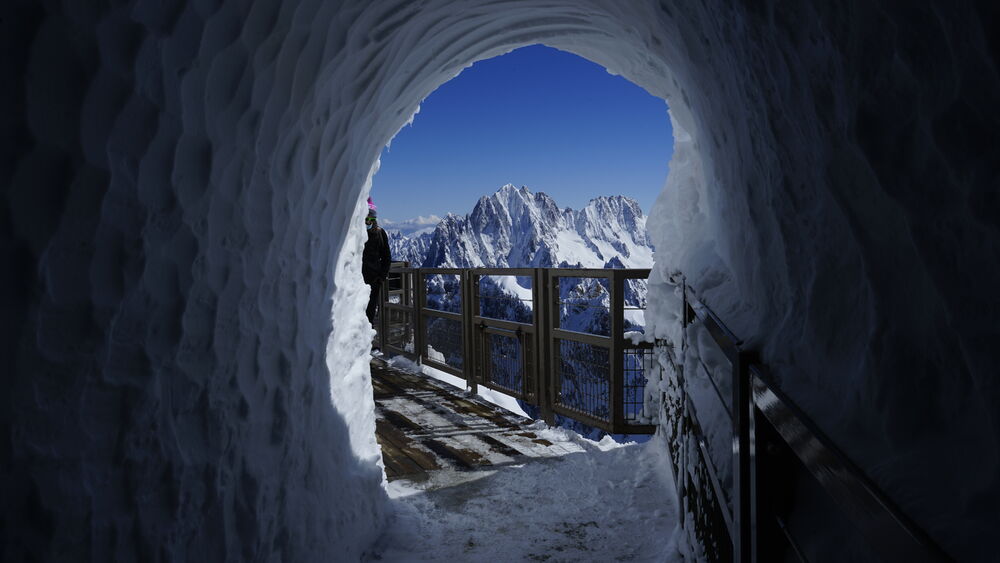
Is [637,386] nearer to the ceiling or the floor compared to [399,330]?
nearer to the floor

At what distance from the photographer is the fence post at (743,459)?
1.59 m

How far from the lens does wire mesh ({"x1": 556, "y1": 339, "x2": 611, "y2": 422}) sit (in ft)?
18.2

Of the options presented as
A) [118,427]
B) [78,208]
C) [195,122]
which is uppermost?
[195,122]

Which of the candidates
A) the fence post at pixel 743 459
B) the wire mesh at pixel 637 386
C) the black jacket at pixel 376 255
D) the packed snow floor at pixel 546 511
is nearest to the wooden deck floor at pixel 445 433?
the packed snow floor at pixel 546 511

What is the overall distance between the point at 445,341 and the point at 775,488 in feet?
21.9

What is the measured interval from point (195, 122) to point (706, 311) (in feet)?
6.63

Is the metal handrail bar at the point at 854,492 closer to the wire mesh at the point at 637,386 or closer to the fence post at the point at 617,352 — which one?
the fence post at the point at 617,352

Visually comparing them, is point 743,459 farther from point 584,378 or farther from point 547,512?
point 584,378

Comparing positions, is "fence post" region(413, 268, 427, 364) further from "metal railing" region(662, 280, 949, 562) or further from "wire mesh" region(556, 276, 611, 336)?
"metal railing" region(662, 280, 949, 562)

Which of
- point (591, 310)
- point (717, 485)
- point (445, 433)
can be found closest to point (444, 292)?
point (445, 433)

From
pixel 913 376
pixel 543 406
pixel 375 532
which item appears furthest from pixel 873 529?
pixel 543 406

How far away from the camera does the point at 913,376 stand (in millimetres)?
900

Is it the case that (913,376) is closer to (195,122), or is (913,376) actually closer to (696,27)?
(696,27)

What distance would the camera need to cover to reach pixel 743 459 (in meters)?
1.63
